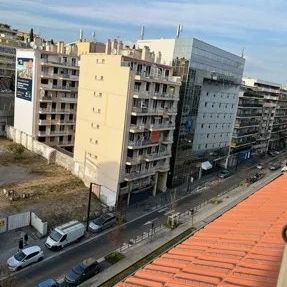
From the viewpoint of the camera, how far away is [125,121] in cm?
5059

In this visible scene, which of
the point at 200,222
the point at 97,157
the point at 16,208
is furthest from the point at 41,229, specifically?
the point at 200,222

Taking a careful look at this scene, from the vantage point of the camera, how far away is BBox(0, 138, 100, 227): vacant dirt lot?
4522cm

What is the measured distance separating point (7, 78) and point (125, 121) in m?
63.4

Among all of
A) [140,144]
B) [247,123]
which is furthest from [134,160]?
[247,123]

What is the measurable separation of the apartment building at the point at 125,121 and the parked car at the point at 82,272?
1658 cm

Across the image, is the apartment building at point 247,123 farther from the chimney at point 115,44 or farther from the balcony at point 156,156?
the balcony at point 156,156

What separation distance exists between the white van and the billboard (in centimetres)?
3254

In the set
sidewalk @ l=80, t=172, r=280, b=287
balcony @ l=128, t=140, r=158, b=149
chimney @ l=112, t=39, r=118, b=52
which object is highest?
chimney @ l=112, t=39, r=118, b=52

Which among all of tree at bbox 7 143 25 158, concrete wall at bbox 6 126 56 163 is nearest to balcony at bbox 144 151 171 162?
concrete wall at bbox 6 126 56 163

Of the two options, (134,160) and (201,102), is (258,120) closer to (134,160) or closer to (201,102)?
(201,102)

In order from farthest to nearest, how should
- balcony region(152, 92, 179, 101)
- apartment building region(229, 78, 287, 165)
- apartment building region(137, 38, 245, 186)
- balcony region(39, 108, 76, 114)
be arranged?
1. apartment building region(229, 78, 287, 165)
2. balcony region(39, 108, 76, 114)
3. apartment building region(137, 38, 245, 186)
4. balcony region(152, 92, 179, 101)

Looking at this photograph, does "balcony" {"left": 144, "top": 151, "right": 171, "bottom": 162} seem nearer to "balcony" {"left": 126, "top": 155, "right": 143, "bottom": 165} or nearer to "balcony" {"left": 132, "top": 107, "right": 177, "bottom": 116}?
"balcony" {"left": 126, "top": 155, "right": 143, "bottom": 165}

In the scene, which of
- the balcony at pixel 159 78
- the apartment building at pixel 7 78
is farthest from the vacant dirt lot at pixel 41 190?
the balcony at pixel 159 78

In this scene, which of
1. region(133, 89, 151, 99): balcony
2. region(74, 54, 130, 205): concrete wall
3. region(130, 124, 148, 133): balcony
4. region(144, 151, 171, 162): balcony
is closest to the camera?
region(133, 89, 151, 99): balcony
